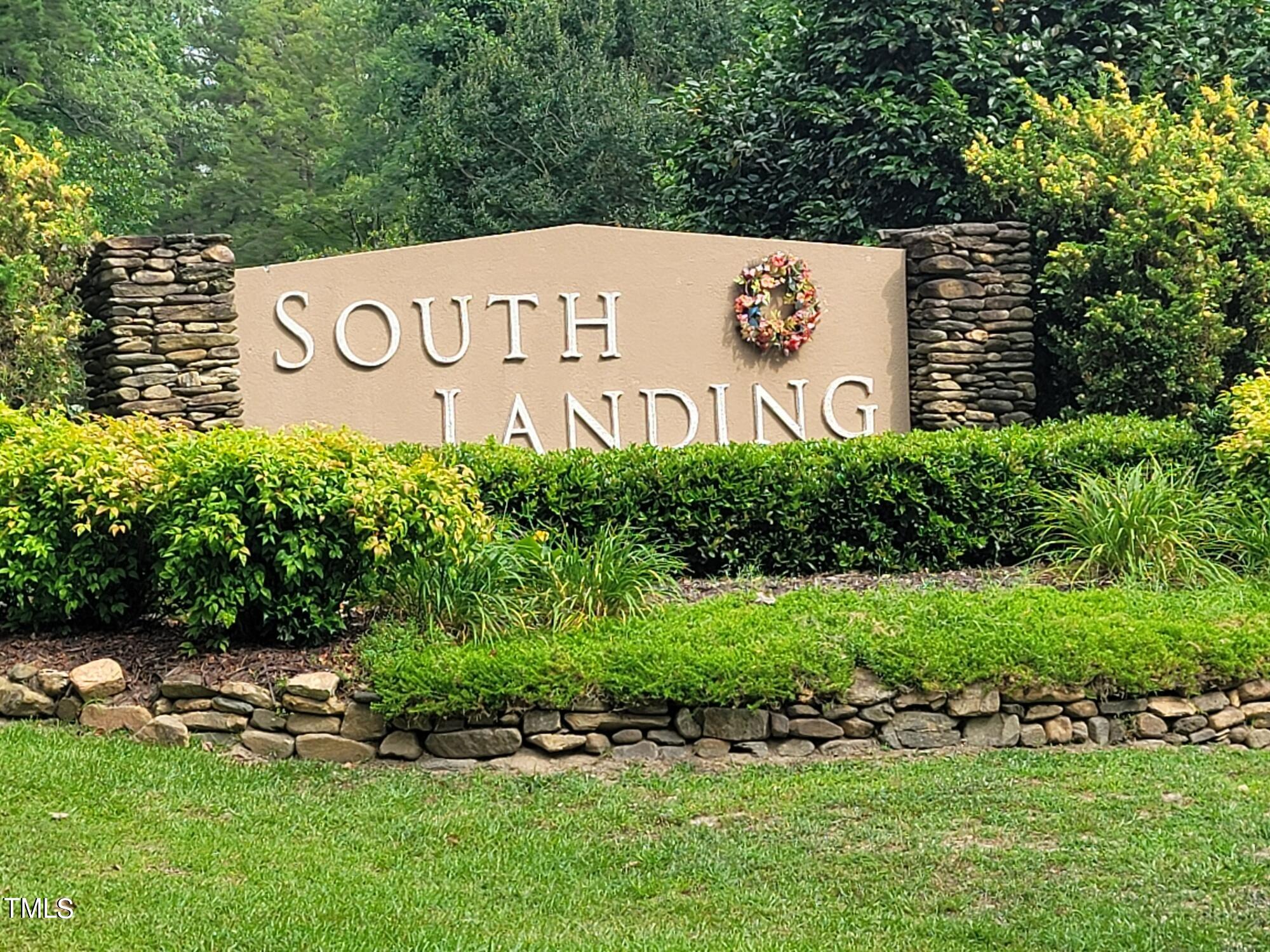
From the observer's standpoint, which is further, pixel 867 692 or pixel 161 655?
pixel 161 655

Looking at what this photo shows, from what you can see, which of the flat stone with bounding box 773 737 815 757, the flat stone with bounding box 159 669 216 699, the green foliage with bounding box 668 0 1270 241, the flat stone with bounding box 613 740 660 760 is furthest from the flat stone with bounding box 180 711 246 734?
the green foliage with bounding box 668 0 1270 241

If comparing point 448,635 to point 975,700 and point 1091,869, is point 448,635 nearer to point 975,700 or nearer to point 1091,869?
point 975,700

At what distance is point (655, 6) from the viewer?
79.7 feet

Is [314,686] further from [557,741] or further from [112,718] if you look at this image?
[557,741]

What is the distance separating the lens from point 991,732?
642 cm

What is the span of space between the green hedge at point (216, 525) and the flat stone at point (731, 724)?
56.1 inches

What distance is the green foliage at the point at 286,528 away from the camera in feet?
20.7

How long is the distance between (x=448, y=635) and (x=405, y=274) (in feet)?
13.8

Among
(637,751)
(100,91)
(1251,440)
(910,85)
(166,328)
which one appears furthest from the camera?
(100,91)

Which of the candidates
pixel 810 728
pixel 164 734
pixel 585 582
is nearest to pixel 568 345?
pixel 585 582

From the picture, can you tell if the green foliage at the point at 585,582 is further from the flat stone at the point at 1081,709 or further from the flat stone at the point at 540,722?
the flat stone at the point at 1081,709

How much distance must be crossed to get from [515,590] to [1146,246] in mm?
6365

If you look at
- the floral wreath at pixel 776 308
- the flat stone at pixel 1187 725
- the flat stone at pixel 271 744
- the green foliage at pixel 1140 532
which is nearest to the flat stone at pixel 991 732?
the flat stone at pixel 1187 725

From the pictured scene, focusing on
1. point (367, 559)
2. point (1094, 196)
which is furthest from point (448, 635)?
point (1094, 196)
